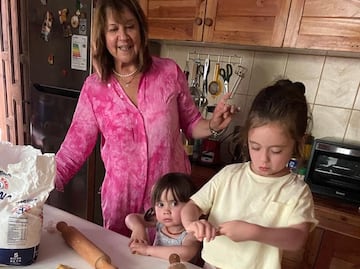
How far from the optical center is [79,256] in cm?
72

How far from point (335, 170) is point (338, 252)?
35 centimetres

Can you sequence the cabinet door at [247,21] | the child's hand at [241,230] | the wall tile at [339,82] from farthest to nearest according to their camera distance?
the wall tile at [339,82] → the cabinet door at [247,21] → the child's hand at [241,230]

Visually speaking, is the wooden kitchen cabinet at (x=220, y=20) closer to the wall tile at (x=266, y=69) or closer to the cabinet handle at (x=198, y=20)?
the cabinet handle at (x=198, y=20)

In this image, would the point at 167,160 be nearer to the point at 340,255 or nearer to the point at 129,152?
the point at 129,152

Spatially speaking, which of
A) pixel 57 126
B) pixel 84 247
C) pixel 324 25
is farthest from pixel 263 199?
pixel 57 126

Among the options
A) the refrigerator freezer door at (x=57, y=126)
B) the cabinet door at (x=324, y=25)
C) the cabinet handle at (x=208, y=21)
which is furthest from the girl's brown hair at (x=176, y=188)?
the refrigerator freezer door at (x=57, y=126)

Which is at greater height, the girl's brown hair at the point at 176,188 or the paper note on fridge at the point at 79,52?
the paper note on fridge at the point at 79,52

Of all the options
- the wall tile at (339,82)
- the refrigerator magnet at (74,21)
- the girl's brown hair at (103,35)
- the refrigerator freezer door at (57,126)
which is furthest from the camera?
the refrigerator freezer door at (57,126)

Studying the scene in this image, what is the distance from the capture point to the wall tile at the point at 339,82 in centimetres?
154

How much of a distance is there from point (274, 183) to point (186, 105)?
50cm

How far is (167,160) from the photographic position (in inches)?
41.7

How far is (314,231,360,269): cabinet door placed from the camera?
1.25m

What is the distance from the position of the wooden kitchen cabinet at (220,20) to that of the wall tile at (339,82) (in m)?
0.39

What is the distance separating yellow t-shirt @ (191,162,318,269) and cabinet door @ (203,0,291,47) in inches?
36.1
